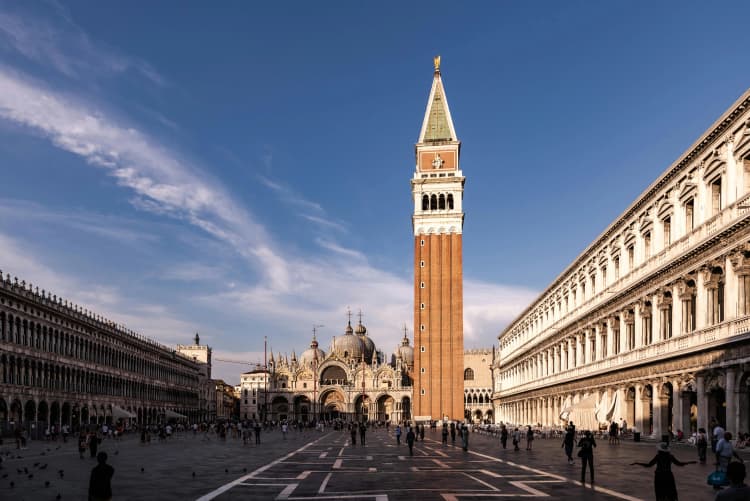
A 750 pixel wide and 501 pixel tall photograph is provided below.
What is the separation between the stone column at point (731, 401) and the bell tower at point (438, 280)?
66.2 metres

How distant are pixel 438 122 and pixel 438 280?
25.1 metres

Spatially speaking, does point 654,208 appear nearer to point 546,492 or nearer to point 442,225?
point 546,492

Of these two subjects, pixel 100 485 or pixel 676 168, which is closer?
pixel 100 485

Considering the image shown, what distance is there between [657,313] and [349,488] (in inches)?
1127

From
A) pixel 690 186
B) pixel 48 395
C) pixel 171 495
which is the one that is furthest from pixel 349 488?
pixel 48 395

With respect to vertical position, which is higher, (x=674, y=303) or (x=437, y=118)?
(x=437, y=118)

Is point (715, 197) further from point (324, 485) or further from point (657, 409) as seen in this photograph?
point (324, 485)

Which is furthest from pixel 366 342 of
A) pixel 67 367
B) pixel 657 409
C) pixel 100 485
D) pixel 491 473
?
pixel 100 485

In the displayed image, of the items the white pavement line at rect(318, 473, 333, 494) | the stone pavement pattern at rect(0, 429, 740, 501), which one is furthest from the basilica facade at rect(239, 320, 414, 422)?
the white pavement line at rect(318, 473, 333, 494)

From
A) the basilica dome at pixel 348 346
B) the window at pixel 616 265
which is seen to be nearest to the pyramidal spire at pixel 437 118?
the window at pixel 616 265

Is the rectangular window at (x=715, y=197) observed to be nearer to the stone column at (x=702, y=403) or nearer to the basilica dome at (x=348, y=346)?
the stone column at (x=702, y=403)

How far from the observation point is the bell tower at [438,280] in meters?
99.9

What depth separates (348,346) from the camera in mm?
169500

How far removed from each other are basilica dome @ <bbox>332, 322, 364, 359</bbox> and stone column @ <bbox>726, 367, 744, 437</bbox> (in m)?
134
